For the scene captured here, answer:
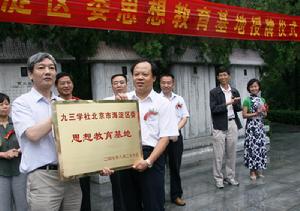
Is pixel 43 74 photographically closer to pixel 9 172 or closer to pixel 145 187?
pixel 145 187

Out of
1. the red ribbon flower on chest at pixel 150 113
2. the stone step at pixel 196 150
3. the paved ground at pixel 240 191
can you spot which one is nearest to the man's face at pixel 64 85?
the red ribbon flower on chest at pixel 150 113

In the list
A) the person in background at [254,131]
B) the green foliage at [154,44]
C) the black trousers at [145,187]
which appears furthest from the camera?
the person in background at [254,131]

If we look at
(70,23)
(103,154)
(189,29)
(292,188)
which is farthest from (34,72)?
(292,188)

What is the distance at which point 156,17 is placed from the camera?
567 centimetres

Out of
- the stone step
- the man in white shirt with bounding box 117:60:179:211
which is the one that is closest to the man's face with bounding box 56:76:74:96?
the man in white shirt with bounding box 117:60:179:211

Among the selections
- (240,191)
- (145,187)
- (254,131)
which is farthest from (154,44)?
(145,187)

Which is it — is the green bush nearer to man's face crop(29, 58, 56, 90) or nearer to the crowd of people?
the crowd of people

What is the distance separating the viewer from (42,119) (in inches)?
98.3

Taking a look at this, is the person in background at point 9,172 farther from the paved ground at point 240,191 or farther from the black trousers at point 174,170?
the black trousers at point 174,170

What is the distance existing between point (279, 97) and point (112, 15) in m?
15.1

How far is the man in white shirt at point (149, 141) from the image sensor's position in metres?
2.87

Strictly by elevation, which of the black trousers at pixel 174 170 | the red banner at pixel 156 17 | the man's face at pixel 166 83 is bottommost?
the black trousers at pixel 174 170

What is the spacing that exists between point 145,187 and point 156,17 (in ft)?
11.4

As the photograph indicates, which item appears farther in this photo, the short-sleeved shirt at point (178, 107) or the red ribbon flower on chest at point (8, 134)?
the short-sleeved shirt at point (178, 107)
